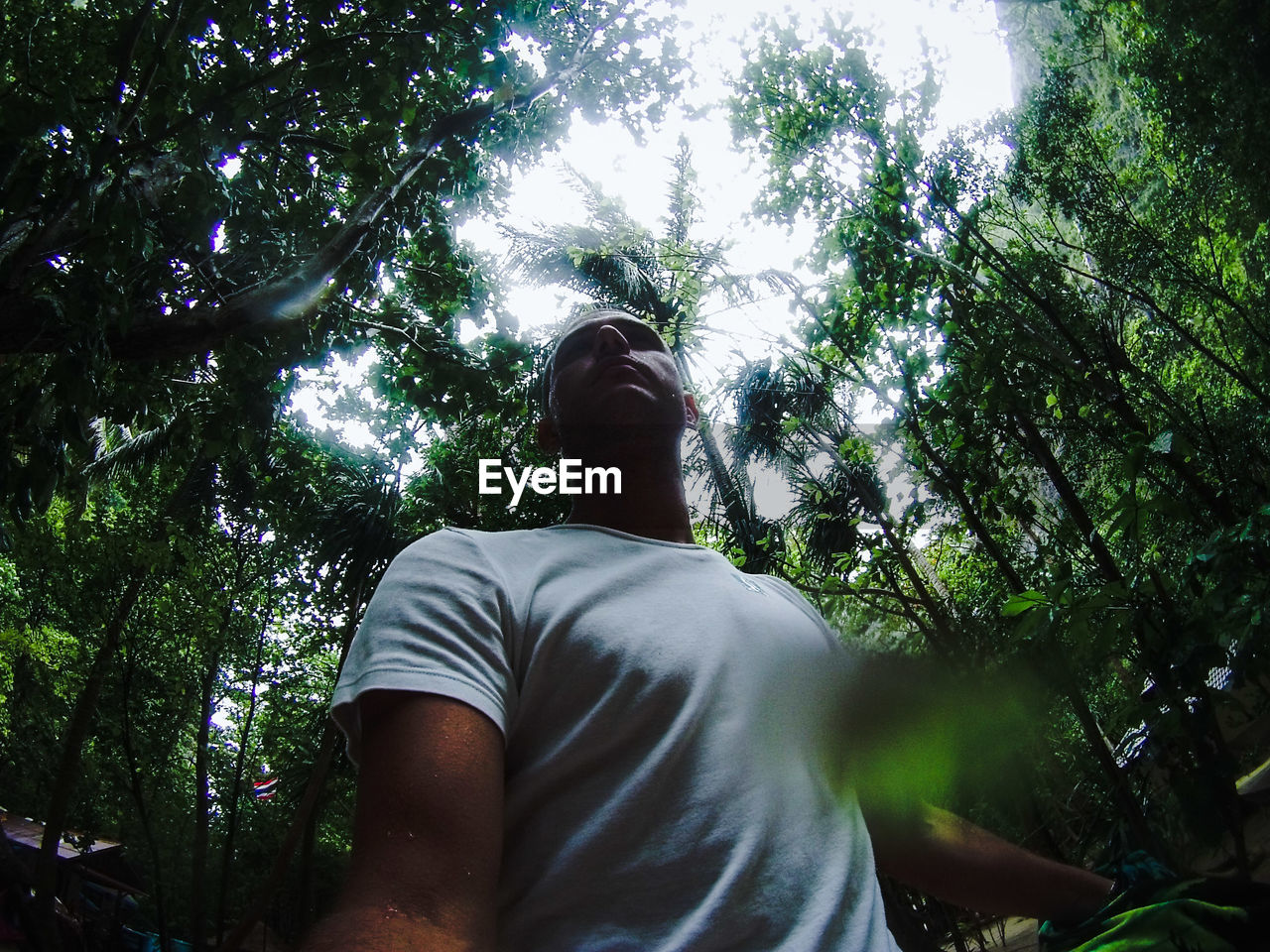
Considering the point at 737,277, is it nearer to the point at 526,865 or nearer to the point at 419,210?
the point at 419,210

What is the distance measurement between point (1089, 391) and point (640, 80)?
2.92 metres

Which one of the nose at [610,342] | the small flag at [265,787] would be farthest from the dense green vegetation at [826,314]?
the small flag at [265,787]

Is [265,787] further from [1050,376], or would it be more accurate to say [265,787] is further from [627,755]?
[627,755]

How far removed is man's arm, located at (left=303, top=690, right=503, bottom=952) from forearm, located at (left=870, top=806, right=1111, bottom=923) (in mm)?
588

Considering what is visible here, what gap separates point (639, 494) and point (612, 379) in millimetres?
196

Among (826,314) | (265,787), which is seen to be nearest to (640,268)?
(826,314)

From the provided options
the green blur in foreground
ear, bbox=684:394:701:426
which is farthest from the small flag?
the green blur in foreground

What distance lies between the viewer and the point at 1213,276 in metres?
5.39

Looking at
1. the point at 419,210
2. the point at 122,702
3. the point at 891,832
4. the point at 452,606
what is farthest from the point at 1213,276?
the point at 122,702

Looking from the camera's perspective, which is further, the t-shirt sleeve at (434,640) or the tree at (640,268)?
the tree at (640,268)

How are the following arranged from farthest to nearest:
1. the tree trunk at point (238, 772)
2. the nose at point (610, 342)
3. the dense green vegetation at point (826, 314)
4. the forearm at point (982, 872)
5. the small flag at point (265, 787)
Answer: the small flag at point (265, 787)
the tree trunk at point (238, 772)
the dense green vegetation at point (826, 314)
the nose at point (610, 342)
the forearm at point (982, 872)

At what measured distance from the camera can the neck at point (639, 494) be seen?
1.15m

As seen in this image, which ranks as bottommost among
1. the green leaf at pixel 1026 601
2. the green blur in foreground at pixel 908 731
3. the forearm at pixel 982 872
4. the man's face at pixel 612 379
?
the forearm at pixel 982 872

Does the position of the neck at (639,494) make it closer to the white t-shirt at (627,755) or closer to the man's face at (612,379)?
the man's face at (612,379)
